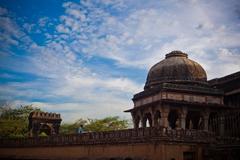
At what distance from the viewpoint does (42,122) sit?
37562 millimetres

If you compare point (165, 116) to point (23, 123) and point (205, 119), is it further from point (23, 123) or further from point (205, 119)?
point (23, 123)

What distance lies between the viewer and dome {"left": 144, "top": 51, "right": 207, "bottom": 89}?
29.1m

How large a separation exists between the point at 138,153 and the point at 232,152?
16.2 ft

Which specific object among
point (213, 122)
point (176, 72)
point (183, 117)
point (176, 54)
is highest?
point (176, 54)

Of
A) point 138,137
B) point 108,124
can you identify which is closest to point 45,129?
point 108,124

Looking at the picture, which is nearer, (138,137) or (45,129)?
(138,137)

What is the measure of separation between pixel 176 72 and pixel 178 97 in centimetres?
365

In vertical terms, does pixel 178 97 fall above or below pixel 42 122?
above

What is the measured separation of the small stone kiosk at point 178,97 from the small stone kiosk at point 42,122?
11186mm

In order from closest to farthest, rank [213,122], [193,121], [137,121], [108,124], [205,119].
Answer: [205,119] < [213,122] < [137,121] < [193,121] < [108,124]

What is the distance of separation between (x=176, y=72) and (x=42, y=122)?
1667cm

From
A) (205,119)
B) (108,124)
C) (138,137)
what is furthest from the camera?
(108,124)

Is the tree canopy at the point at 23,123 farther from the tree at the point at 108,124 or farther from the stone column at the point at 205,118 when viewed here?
the stone column at the point at 205,118

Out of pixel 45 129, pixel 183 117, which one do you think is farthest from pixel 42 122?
pixel 183 117
